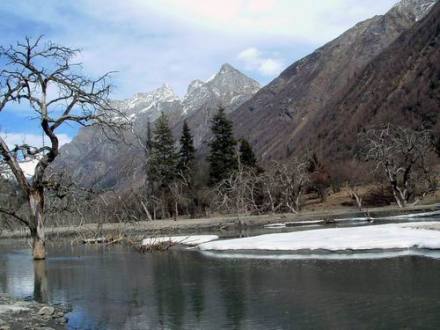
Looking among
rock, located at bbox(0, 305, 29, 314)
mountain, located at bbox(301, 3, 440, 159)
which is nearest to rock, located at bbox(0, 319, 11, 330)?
rock, located at bbox(0, 305, 29, 314)

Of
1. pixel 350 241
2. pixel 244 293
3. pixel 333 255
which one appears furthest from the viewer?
pixel 350 241

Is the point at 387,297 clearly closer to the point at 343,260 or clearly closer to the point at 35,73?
the point at 343,260

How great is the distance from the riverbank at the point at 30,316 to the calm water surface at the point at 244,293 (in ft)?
1.41

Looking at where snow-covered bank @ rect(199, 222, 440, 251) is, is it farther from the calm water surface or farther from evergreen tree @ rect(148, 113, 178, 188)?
evergreen tree @ rect(148, 113, 178, 188)

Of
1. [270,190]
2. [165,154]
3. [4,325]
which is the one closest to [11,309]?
[4,325]

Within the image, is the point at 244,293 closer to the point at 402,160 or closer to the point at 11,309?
the point at 11,309

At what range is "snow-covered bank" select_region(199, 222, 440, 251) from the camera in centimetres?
2139

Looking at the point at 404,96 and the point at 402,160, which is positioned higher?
the point at 404,96

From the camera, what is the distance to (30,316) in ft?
41.6

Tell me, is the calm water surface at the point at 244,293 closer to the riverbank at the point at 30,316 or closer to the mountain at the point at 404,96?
the riverbank at the point at 30,316

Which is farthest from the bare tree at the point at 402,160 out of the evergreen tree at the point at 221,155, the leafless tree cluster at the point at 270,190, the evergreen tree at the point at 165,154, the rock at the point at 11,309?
the rock at the point at 11,309

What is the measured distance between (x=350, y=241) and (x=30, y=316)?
45.9 ft

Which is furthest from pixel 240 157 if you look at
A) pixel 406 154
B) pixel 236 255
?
pixel 236 255

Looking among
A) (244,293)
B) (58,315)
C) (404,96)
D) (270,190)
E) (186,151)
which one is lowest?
(244,293)
